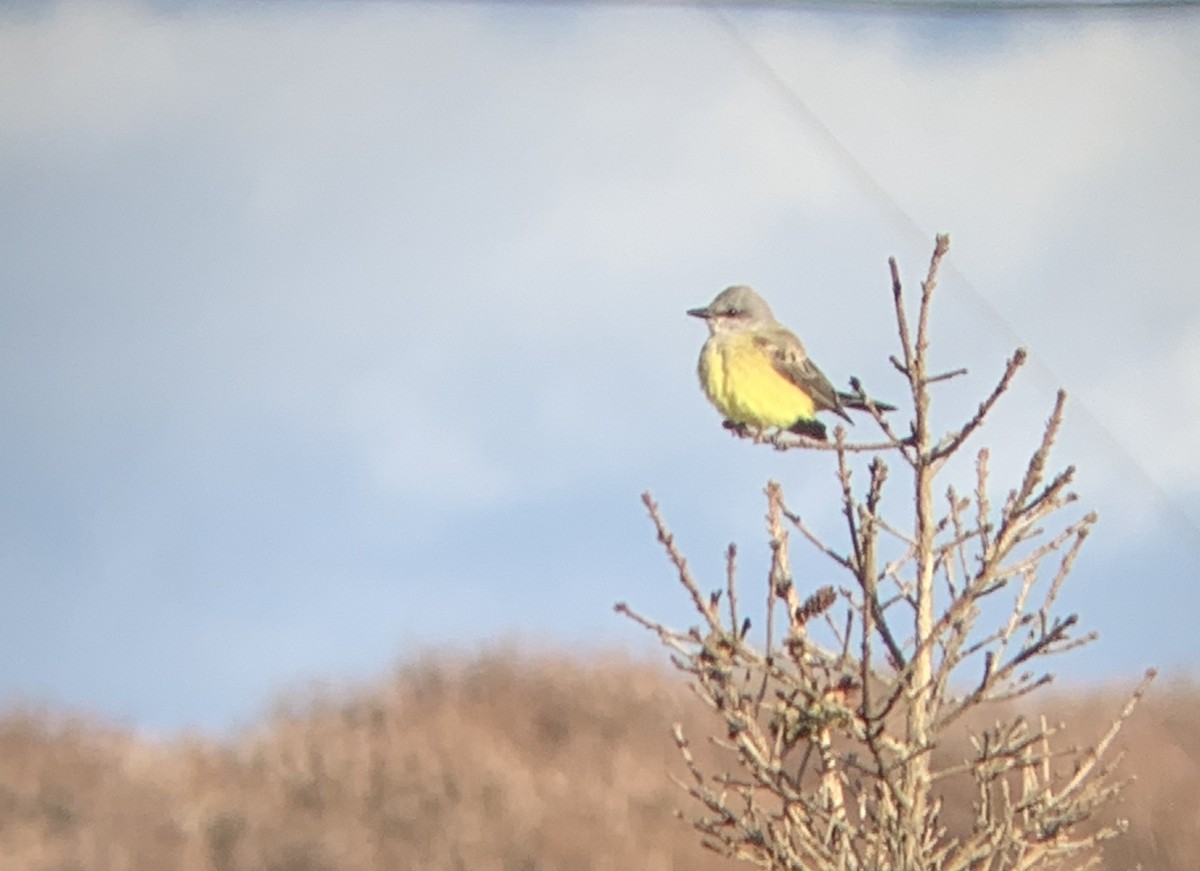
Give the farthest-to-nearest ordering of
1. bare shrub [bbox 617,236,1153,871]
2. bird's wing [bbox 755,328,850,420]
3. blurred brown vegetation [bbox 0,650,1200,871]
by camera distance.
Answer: bird's wing [bbox 755,328,850,420], blurred brown vegetation [bbox 0,650,1200,871], bare shrub [bbox 617,236,1153,871]

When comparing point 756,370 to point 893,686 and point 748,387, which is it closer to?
point 748,387

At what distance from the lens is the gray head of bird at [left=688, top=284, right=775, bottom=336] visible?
2.45 m

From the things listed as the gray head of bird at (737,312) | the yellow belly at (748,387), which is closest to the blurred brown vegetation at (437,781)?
the yellow belly at (748,387)

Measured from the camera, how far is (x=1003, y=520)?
5.15 ft

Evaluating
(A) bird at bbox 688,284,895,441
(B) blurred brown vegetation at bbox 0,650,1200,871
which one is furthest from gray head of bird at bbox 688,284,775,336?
(B) blurred brown vegetation at bbox 0,650,1200,871

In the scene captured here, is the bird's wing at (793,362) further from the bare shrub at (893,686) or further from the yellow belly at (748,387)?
the bare shrub at (893,686)

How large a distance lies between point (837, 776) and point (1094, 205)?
136 centimetres

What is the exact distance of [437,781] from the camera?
7.86ft

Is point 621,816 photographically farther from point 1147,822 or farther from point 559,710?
point 1147,822

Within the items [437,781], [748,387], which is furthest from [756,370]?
[437,781]

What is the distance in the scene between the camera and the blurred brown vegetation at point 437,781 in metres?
2.29

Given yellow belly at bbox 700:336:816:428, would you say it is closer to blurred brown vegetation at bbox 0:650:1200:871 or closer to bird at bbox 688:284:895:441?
bird at bbox 688:284:895:441

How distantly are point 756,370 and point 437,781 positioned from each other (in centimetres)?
84

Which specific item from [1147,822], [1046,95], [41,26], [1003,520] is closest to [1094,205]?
[1046,95]
